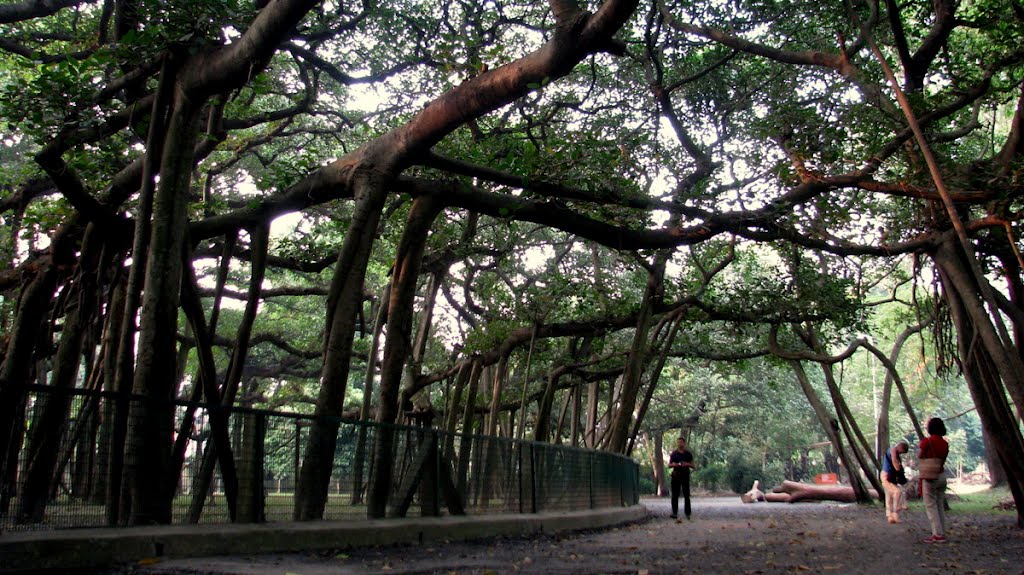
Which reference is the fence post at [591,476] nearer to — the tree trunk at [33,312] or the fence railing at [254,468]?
the fence railing at [254,468]

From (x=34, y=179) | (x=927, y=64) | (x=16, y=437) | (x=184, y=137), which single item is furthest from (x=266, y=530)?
(x=927, y=64)

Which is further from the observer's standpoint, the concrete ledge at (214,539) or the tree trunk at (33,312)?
the tree trunk at (33,312)

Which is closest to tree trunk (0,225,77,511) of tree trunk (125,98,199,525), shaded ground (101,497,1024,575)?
tree trunk (125,98,199,525)

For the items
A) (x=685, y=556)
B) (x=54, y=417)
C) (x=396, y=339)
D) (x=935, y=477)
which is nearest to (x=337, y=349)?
(x=396, y=339)

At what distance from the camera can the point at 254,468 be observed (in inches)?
271

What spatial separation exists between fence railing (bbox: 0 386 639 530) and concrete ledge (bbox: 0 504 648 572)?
32 centimetres

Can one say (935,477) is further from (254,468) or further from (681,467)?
(254,468)

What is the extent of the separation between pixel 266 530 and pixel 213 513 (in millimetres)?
867

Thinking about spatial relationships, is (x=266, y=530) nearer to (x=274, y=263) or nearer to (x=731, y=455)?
(x=274, y=263)

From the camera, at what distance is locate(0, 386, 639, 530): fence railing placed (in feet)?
18.6

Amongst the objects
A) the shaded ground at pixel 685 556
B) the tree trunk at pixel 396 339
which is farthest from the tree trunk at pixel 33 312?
the shaded ground at pixel 685 556

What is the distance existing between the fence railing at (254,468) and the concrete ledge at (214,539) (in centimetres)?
32

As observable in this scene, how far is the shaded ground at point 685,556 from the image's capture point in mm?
5602

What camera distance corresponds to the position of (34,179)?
452 inches
